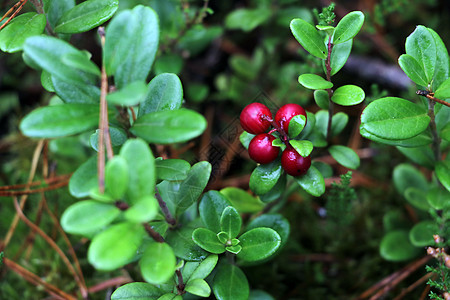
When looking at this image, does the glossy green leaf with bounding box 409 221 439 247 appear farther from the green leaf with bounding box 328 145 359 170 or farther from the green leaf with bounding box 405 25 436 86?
the green leaf with bounding box 405 25 436 86

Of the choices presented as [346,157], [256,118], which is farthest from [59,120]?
[346,157]

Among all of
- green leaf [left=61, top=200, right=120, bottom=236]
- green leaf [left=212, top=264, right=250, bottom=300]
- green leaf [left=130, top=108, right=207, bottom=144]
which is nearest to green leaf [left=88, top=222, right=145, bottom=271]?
green leaf [left=61, top=200, right=120, bottom=236]

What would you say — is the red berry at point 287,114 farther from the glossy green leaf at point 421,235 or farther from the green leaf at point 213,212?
the glossy green leaf at point 421,235

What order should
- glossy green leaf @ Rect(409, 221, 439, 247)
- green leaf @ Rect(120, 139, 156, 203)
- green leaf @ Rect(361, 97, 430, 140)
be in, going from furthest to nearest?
glossy green leaf @ Rect(409, 221, 439, 247), green leaf @ Rect(361, 97, 430, 140), green leaf @ Rect(120, 139, 156, 203)

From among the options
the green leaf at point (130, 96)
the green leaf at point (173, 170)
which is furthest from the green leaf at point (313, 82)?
the green leaf at point (130, 96)

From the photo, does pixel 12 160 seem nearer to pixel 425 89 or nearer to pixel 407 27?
pixel 425 89
